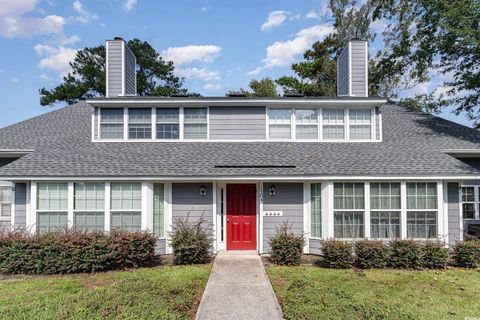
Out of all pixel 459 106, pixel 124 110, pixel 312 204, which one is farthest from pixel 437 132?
pixel 124 110

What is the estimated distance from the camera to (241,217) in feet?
34.1

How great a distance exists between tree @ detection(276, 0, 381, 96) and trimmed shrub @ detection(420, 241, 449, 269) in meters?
17.3

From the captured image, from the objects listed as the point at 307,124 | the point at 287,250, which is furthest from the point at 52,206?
the point at 307,124

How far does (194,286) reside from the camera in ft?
22.4

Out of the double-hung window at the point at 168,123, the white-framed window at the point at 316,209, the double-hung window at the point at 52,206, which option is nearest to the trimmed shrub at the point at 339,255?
the white-framed window at the point at 316,209

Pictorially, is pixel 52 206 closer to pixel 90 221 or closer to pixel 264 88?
pixel 90 221

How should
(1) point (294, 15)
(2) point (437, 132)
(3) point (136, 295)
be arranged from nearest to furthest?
1. (3) point (136, 295)
2. (2) point (437, 132)
3. (1) point (294, 15)

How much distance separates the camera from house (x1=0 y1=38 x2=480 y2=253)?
947cm

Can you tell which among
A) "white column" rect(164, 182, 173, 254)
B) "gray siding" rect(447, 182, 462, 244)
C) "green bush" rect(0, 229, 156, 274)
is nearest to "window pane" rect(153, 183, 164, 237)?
Result: "white column" rect(164, 182, 173, 254)

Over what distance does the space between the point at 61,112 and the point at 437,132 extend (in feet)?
54.3

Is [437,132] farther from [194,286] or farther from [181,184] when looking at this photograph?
[194,286]

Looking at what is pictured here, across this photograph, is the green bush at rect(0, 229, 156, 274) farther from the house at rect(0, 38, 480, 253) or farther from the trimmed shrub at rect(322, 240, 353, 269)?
the trimmed shrub at rect(322, 240, 353, 269)

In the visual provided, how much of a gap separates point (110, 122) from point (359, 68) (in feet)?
34.7

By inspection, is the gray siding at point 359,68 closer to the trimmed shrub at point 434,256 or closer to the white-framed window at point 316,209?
the white-framed window at point 316,209
